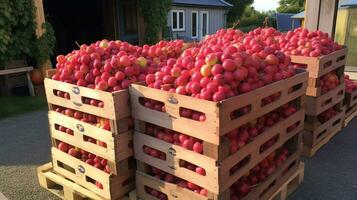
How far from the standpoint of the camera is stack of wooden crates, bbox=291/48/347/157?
3.59 metres

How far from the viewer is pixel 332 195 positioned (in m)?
2.99

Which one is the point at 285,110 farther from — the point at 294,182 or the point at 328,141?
the point at 328,141

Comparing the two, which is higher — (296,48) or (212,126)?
(296,48)

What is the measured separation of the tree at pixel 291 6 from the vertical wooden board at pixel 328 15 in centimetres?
3961

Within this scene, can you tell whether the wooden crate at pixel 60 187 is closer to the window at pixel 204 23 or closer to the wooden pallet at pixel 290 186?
the wooden pallet at pixel 290 186

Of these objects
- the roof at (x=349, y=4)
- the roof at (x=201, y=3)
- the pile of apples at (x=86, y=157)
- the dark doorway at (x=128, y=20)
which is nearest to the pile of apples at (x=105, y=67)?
the pile of apples at (x=86, y=157)

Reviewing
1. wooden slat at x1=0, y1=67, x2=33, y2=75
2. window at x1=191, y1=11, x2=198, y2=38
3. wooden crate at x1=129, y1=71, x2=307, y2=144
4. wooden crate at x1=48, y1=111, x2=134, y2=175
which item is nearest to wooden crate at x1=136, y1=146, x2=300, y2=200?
wooden crate at x1=48, y1=111, x2=134, y2=175

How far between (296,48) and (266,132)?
5.67ft

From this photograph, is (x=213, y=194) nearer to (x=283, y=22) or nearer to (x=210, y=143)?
(x=210, y=143)

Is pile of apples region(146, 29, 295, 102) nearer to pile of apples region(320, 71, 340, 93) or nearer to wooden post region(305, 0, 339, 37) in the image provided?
pile of apples region(320, 71, 340, 93)

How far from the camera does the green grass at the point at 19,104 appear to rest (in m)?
6.11

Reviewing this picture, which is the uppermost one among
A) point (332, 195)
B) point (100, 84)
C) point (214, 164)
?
point (100, 84)

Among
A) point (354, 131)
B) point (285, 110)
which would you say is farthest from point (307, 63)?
point (354, 131)

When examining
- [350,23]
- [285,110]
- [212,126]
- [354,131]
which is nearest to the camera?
[212,126]
